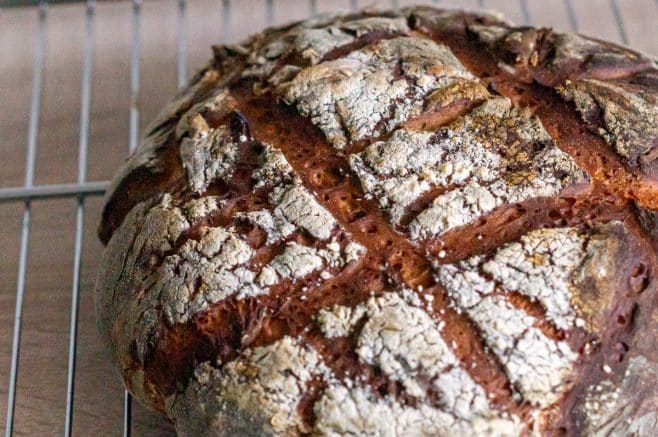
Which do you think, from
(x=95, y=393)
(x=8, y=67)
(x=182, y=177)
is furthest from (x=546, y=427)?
(x=8, y=67)

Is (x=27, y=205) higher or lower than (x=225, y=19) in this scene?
lower

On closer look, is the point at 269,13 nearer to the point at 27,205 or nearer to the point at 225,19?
the point at 225,19

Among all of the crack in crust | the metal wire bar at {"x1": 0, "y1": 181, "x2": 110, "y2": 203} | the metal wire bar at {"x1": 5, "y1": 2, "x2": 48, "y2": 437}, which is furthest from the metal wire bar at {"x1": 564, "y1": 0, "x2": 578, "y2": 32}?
the metal wire bar at {"x1": 5, "y1": 2, "x2": 48, "y2": 437}

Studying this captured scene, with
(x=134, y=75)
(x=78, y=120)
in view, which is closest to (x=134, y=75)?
(x=134, y=75)

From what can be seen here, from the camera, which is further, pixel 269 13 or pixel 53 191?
pixel 269 13

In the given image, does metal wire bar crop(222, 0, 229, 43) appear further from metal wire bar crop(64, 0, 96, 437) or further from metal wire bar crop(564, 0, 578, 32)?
metal wire bar crop(564, 0, 578, 32)

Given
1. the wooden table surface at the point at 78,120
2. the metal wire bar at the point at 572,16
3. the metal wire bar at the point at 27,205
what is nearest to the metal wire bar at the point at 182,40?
the wooden table surface at the point at 78,120

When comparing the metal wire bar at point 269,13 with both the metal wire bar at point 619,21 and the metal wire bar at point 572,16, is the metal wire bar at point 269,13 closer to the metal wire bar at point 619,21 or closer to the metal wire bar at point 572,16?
the metal wire bar at point 572,16
